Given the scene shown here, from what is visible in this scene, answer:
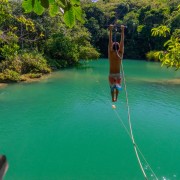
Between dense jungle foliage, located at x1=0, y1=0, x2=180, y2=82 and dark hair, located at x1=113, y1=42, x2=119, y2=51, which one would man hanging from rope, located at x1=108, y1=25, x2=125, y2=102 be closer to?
dark hair, located at x1=113, y1=42, x2=119, y2=51

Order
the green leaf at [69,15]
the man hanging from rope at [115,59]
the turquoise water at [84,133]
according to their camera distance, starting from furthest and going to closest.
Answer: the turquoise water at [84,133], the man hanging from rope at [115,59], the green leaf at [69,15]

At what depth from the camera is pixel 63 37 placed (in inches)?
989

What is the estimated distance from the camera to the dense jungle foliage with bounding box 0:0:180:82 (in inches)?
188

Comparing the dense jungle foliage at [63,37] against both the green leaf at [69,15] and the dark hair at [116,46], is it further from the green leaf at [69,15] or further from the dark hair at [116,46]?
the dark hair at [116,46]

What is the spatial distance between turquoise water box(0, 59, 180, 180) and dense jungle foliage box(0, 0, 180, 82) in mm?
2519

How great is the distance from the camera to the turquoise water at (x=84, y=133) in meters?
6.90

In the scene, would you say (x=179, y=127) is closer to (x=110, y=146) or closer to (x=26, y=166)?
(x=110, y=146)

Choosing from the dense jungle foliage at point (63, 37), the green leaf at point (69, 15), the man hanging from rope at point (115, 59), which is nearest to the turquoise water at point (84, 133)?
the man hanging from rope at point (115, 59)

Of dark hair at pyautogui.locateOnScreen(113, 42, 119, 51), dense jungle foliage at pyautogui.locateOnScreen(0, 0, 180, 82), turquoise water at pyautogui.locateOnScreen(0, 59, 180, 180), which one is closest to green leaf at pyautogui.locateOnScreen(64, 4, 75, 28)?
dense jungle foliage at pyautogui.locateOnScreen(0, 0, 180, 82)

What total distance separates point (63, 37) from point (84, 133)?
16932 millimetres

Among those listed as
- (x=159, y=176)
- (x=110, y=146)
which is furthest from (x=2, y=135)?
(x=159, y=176)

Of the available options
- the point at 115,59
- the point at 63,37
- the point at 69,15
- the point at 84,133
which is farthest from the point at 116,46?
the point at 63,37

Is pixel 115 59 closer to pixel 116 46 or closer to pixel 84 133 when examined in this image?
pixel 116 46

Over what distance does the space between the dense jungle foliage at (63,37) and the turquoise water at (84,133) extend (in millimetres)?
2519
